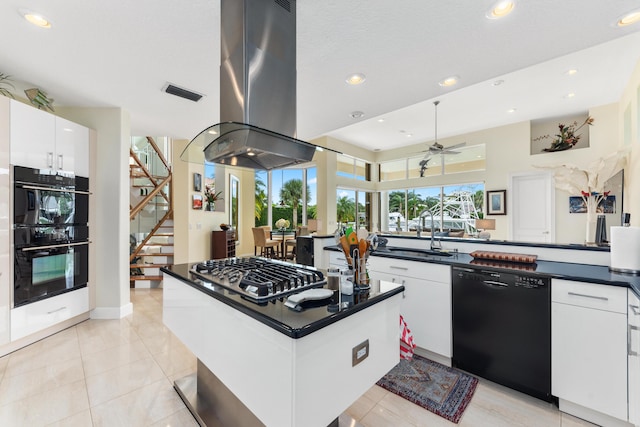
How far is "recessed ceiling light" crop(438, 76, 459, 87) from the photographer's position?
101 inches

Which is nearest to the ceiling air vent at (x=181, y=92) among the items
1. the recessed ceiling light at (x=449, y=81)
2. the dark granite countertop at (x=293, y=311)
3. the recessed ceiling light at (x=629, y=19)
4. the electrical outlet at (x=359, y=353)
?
the dark granite countertop at (x=293, y=311)

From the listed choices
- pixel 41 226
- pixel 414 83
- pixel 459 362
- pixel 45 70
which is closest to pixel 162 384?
pixel 41 226

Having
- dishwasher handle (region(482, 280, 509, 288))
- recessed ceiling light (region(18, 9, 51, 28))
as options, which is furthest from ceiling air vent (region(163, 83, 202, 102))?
dishwasher handle (region(482, 280, 509, 288))

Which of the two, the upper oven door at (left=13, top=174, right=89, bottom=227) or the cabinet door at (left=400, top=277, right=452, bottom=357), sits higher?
the upper oven door at (left=13, top=174, right=89, bottom=227)

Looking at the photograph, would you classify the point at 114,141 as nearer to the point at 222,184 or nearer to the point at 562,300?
the point at 222,184

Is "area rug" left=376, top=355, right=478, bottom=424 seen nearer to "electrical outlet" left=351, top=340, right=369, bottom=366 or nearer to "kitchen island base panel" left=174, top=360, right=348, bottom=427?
"kitchen island base panel" left=174, top=360, right=348, bottom=427

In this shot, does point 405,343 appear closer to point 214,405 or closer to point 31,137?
point 214,405

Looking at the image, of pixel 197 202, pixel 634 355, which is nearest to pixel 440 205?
pixel 197 202

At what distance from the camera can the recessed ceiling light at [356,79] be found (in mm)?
2480

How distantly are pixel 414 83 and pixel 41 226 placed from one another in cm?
405

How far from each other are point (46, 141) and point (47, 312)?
69.6 inches

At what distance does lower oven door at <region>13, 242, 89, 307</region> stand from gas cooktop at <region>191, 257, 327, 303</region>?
216 centimetres

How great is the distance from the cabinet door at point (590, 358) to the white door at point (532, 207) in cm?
532

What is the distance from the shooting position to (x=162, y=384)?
6.68ft
